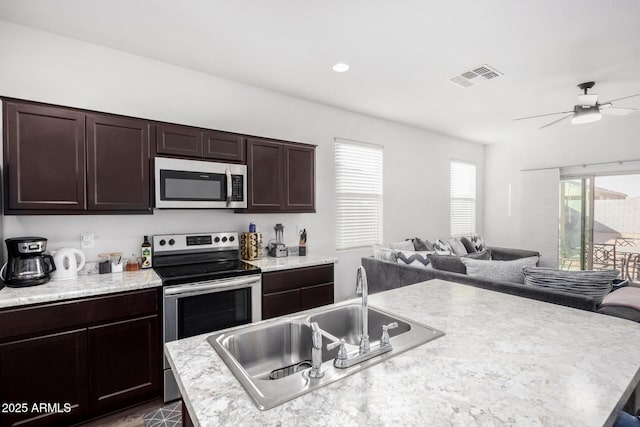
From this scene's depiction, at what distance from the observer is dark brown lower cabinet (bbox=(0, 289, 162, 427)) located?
1.78 meters

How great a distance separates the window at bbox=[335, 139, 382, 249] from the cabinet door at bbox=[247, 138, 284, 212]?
3.94ft

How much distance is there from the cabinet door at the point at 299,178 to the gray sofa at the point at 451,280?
1.18 meters

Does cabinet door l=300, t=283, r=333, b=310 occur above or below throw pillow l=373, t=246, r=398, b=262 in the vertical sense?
below

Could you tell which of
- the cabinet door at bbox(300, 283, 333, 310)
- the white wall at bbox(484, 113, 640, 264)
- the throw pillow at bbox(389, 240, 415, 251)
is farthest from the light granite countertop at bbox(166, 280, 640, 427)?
the white wall at bbox(484, 113, 640, 264)

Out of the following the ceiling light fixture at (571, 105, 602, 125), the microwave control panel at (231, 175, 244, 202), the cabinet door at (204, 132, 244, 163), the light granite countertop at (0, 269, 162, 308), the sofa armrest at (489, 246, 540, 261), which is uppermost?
the ceiling light fixture at (571, 105, 602, 125)

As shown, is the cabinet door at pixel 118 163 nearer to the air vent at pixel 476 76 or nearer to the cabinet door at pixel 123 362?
the cabinet door at pixel 123 362

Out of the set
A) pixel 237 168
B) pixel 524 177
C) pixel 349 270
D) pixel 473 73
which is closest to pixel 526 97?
Answer: pixel 473 73

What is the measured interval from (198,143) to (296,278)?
4.91 ft

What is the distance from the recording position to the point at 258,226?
3.41m

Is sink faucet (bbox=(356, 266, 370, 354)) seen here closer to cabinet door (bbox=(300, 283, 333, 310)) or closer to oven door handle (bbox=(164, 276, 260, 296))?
oven door handle (bbox=(164, 276, 260, 296))

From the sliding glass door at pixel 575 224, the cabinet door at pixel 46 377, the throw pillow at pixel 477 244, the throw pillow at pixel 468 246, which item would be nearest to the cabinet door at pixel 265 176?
the cabinet door at pixel 46 377

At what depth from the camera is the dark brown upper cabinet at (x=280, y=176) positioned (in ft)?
9.91

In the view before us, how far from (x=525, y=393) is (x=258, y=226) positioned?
2845 mm

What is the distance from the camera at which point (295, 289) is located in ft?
9.53
